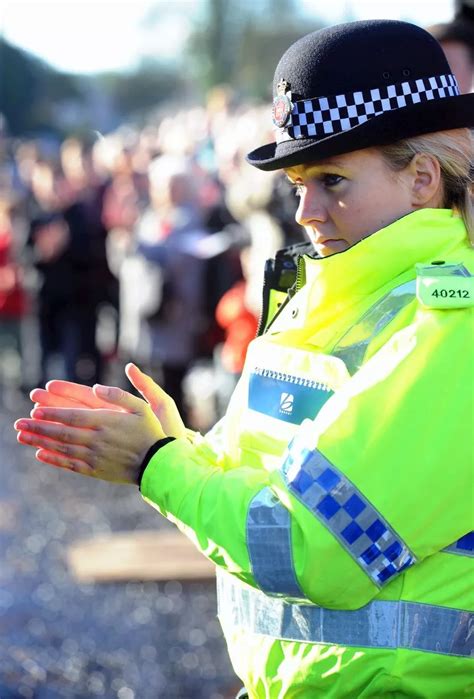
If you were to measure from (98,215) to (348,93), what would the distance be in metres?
7.85

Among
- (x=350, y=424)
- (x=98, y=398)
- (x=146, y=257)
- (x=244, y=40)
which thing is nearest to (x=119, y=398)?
(x=98, y=398)

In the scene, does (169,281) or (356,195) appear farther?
(169,281)

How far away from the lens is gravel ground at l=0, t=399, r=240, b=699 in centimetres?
447

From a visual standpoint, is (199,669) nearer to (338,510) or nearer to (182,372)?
(338,510)

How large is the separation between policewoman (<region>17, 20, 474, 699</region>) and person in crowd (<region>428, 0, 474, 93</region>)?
2890 millimetres

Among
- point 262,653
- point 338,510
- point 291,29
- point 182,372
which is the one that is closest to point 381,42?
point 338,510

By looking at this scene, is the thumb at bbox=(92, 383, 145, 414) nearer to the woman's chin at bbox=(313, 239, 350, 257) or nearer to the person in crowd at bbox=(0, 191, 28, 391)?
the woman's chin at bbox=(313, 239, 350, 257)

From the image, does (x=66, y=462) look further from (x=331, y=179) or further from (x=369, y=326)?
(x=331, y=179)

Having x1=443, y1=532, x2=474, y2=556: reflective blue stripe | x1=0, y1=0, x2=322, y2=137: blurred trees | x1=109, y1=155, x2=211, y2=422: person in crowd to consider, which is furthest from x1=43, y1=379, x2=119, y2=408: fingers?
x1=0, y1=0, x2=322, y2=137: blurred trees

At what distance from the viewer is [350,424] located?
6.13 ft

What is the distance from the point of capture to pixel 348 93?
80.6 inches

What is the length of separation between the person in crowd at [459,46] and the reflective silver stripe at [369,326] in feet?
9.97

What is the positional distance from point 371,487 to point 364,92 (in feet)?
2.19

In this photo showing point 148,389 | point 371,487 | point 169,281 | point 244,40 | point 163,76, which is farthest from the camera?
point 163,76
